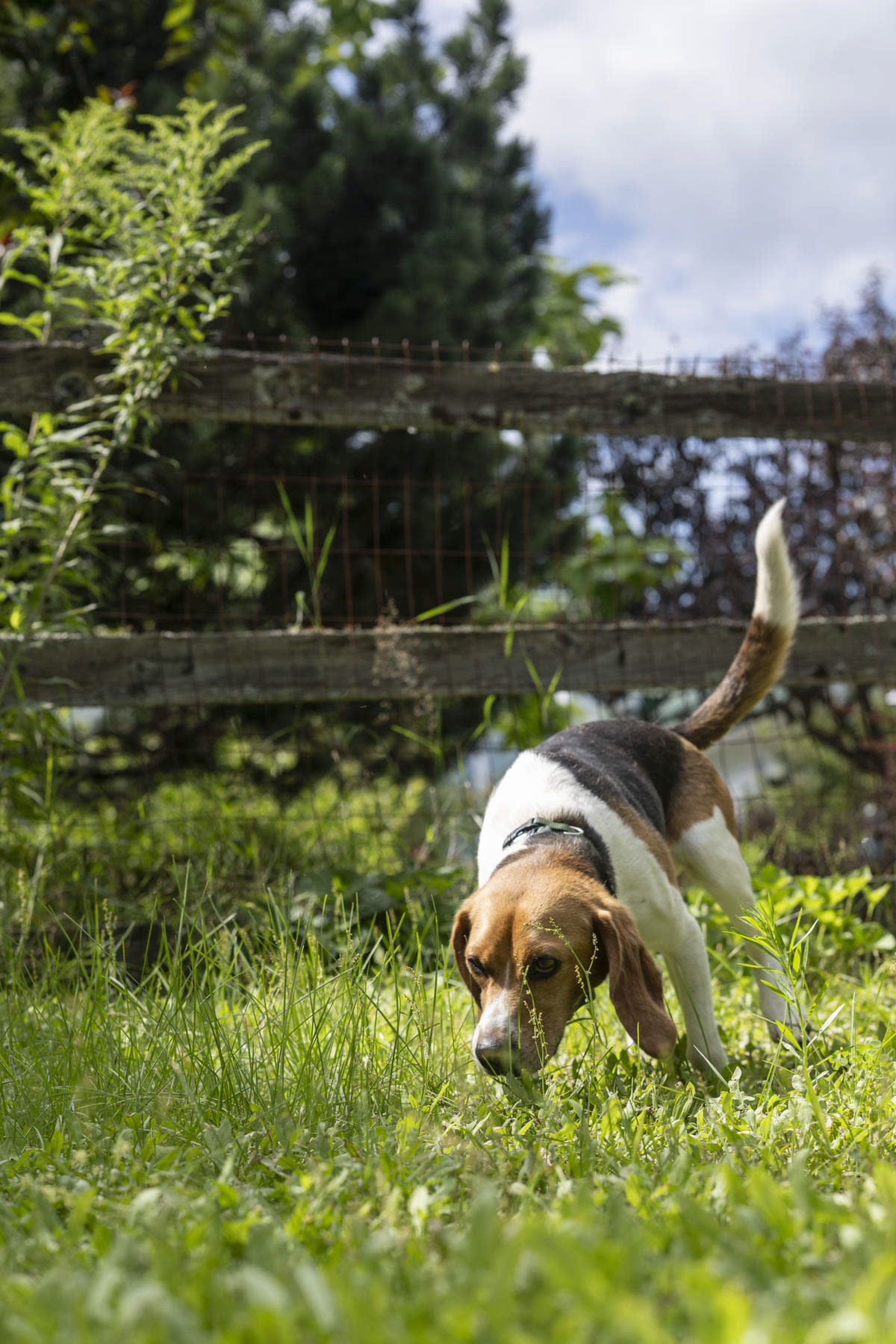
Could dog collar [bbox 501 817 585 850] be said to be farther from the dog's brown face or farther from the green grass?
the green grass

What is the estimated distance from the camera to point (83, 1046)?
7.65 feet

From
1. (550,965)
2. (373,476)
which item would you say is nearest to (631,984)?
(550,965)

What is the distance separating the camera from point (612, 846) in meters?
2.86

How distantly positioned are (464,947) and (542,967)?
31 cm

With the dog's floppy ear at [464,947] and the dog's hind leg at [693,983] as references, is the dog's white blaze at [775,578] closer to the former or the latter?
the dog's hind leg at [693,983]

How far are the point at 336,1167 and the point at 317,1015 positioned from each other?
0.66m

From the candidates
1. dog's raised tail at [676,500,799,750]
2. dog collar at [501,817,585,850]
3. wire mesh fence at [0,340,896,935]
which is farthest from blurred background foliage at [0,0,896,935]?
dog collar at [501,817,585,850]

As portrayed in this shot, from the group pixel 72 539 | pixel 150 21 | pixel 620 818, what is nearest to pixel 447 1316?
pixel 620 818

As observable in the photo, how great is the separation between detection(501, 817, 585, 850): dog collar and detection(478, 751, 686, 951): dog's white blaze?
1.0 inches

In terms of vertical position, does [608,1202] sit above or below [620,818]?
below

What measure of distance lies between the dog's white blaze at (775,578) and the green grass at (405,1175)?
121cm

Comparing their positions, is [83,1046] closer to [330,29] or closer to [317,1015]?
[317,1015]

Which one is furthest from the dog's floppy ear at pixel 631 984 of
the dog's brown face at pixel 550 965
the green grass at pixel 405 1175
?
the green grass at pixel 405 1175

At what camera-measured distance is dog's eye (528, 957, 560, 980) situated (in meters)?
2.37
